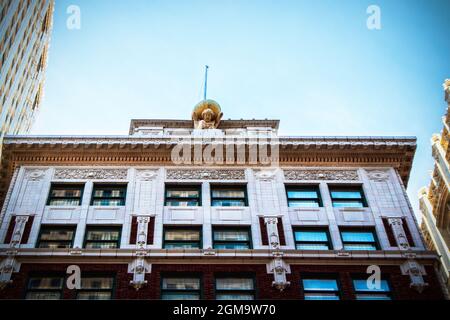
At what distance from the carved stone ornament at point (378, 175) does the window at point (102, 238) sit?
12730 mm

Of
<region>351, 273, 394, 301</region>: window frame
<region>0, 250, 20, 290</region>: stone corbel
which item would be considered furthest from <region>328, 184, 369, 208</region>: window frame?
<region>0, 250, 20, 290</region>: stone corbel

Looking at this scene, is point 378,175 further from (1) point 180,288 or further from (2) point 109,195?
(2) point 109,195

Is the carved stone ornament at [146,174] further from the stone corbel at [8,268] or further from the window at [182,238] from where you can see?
the stone corbel at [8,268]

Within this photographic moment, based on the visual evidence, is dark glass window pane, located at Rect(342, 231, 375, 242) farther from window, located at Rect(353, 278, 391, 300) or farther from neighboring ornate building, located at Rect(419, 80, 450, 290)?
neighboring ornate building, located at Rect(419, 80, 450, 290)

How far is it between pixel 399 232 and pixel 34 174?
1759 centimetres

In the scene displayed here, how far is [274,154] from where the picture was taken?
30156mm

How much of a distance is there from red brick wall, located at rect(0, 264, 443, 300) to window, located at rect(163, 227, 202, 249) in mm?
1462

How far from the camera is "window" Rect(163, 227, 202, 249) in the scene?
25.9 meters

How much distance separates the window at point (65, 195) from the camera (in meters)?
27.8

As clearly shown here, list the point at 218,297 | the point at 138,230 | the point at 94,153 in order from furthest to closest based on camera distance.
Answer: the point at 94,153
the point at 138,230
the point at 218,297

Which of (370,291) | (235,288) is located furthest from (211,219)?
(370,291)
